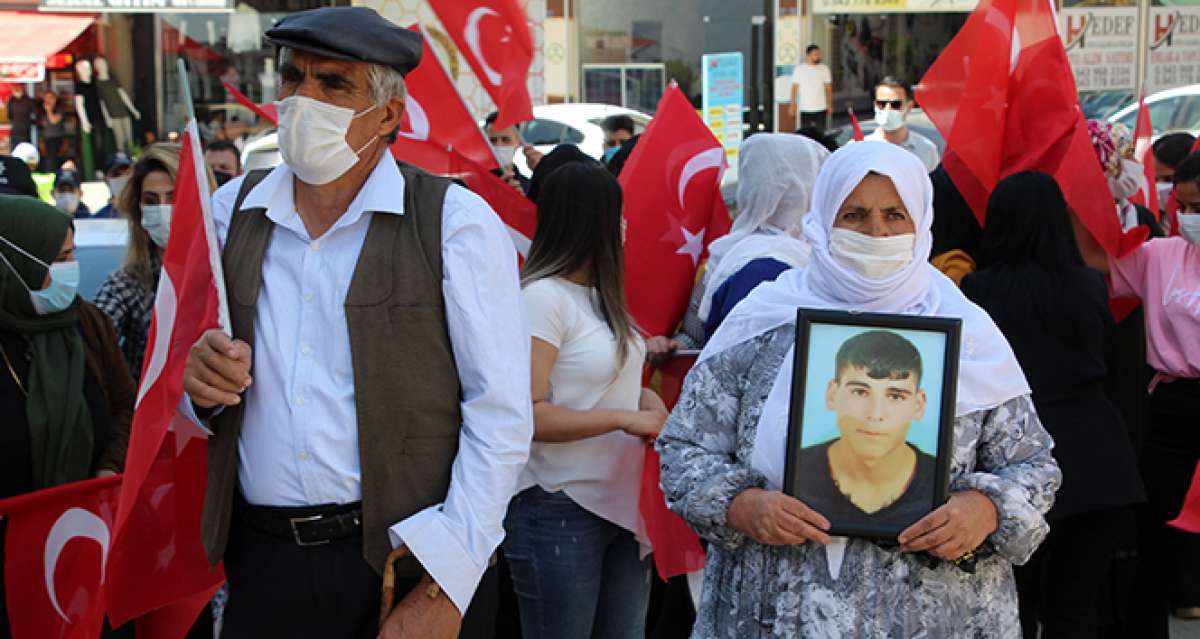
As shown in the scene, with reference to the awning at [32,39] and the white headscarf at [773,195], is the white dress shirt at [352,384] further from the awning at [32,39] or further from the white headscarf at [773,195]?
the awning at [32,39]

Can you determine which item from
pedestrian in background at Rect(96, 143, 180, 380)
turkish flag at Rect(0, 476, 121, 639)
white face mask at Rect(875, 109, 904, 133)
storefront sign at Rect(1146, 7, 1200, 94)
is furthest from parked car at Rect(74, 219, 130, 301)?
storefront sign at Rect(1146, 7, 1200, 94)

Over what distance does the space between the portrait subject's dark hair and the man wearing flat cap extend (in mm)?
626

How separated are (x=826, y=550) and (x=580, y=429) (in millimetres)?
1275

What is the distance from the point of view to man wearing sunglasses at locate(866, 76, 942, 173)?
28.1 ft

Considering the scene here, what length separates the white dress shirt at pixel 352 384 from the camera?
8.50 ft

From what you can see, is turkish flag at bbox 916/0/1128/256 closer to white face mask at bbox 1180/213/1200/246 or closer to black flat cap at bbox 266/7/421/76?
white face mask at bbox 1180/213/1200/246

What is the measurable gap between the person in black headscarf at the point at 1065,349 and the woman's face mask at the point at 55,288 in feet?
8.98

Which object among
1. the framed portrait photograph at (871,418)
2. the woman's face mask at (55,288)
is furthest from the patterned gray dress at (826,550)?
the woman's face mask at (55,288)

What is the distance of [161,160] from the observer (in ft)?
17.4

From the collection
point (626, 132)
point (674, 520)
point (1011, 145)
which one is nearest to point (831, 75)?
point (626, 132)

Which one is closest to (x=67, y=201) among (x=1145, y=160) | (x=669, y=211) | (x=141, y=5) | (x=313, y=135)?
(x=141, y=5)

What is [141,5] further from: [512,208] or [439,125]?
[512,208]

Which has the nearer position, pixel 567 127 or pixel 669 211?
pixel 669 211

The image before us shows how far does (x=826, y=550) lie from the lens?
263 centimetres
